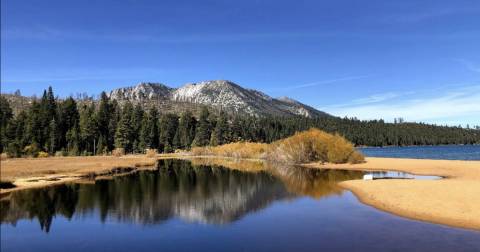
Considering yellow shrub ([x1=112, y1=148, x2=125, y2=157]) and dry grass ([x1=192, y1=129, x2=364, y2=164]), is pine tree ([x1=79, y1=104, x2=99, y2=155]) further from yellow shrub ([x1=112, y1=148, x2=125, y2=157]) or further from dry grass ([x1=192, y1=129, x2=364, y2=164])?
dry grass ([x1=192, y1=129, x2=364, y2=164])

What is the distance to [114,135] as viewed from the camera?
14362 cm

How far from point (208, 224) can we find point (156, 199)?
43.4 feet

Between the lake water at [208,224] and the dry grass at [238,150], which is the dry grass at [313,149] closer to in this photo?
the dry grass at [238,150]

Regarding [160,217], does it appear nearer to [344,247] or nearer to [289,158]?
[344,247]

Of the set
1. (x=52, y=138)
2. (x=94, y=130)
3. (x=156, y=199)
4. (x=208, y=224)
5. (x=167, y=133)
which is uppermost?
(x=167, y=133)

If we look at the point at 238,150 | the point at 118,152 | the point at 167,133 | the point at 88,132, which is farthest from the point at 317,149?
the point at 167,133

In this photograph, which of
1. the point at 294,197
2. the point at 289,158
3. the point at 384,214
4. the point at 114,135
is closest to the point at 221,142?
the point at 114,135

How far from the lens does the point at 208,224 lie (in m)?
28.7

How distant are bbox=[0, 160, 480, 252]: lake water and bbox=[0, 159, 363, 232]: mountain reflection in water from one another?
84 millimetres

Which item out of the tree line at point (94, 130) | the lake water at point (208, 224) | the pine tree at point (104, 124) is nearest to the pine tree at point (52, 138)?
the tree line at point (94, 130)

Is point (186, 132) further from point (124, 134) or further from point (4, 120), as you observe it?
point (4, 120)

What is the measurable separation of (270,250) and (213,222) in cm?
898

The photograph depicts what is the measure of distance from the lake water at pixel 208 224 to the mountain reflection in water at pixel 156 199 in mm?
84

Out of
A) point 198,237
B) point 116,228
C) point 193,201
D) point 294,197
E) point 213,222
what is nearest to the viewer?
point 198,237
